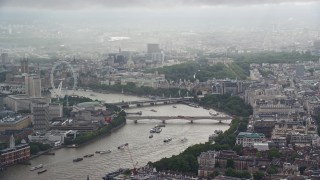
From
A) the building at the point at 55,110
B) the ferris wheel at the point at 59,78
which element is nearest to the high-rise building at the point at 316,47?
the ferris wheel at the point at 59,78

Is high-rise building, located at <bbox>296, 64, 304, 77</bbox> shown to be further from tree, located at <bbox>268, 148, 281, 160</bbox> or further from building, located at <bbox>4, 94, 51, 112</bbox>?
tree, located at <bbox>268, 148, 281, 160</bbox>

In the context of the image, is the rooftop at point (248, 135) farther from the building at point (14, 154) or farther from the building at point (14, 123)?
the building at point (14, 123)

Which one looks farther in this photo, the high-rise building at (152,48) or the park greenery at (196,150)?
the high-rise building at (152,48)

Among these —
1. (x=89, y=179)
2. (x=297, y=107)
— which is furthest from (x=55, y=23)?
(x=89, y=179)

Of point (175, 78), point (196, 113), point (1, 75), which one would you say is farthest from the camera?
point (175, 78)

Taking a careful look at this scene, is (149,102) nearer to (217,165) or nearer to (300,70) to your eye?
(300,70)

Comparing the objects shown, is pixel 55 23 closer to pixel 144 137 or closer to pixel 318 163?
pixel 144 137

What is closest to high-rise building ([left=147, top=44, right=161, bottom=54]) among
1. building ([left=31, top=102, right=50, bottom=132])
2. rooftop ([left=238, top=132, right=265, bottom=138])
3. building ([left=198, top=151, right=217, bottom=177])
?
building ([left=31, top=102, right=50, bottom=132])
